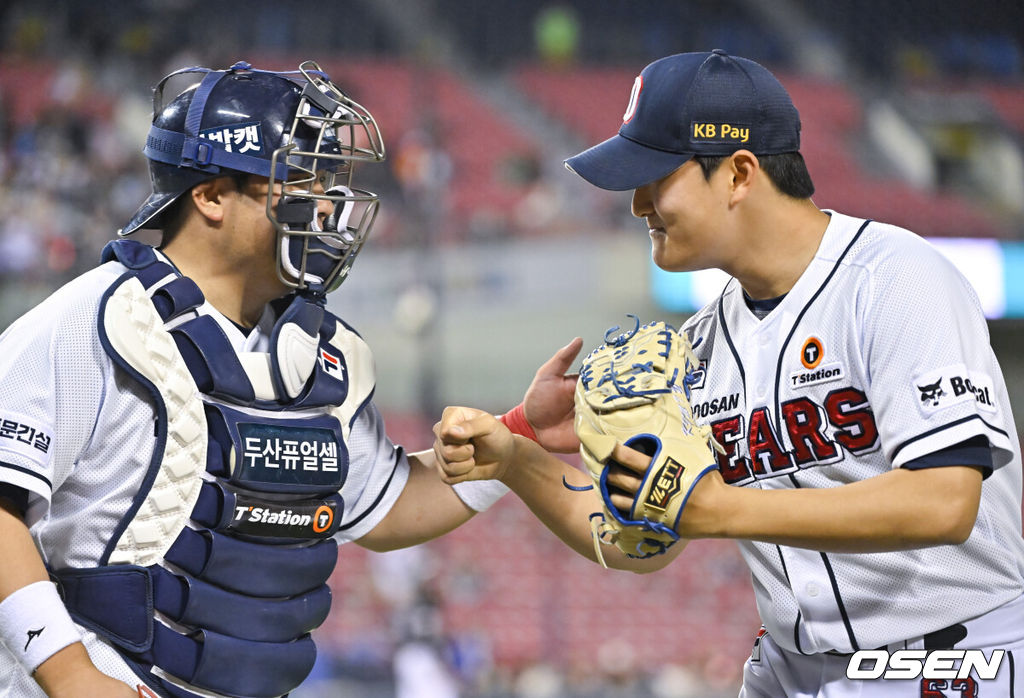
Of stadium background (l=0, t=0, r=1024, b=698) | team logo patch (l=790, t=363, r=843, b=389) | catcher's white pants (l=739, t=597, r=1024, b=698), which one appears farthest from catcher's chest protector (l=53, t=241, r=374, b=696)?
stadium background (l=0, t=0, r=1024, b=698)

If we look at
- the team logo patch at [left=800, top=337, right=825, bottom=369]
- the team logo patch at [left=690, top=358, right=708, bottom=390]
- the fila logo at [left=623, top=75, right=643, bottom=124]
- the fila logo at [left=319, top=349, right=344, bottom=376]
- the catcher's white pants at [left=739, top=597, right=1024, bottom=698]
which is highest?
the fila logo at [left=623, top=75, right=643, bottom=124]

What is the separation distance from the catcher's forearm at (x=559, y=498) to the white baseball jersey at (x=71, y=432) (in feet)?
2.96

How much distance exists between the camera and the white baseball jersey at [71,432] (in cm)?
231

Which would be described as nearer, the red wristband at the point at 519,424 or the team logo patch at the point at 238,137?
the team logo patch at the point at 238,137

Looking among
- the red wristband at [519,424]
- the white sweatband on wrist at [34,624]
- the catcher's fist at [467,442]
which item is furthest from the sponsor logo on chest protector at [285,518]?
the red wristband at [519,424]

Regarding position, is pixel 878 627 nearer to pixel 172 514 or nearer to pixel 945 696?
pixel 945 696

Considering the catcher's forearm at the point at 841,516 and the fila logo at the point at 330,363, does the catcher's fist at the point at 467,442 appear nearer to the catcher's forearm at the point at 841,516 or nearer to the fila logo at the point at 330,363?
the fila logo at the point at 330,363

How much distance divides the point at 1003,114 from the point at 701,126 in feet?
61.9

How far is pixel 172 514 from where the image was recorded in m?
2.47

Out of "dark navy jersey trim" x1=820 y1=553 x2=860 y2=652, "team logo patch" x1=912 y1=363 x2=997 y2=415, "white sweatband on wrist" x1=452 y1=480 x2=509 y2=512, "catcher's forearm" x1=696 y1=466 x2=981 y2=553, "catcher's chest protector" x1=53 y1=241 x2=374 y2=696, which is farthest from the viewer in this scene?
"white sweatband on wrist" x1=452 y1=480 x2=509 y2=512

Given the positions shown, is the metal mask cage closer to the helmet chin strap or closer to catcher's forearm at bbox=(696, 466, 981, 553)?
the helmet chin strap

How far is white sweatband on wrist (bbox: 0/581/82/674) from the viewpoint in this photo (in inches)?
88.9

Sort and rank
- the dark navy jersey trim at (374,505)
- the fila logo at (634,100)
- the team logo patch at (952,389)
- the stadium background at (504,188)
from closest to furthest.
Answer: the team logo patch at (952,389), the fila logo at (634,100), the dark navy jersey trim at (374,505), the stadium background at (504,188)

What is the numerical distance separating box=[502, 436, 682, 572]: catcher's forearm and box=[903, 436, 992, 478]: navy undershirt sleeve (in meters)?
0.83
